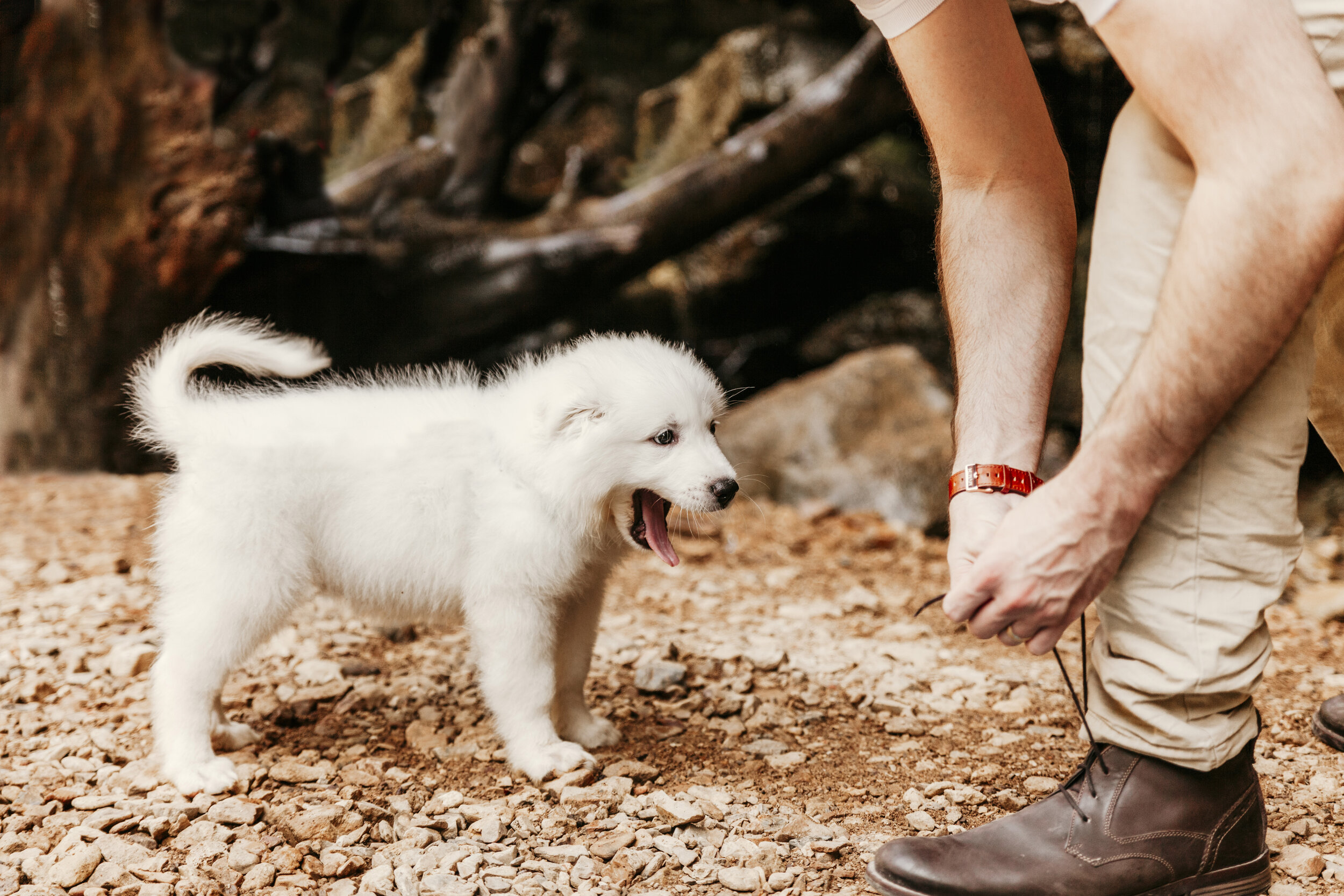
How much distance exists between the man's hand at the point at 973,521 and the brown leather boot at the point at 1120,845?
37cm

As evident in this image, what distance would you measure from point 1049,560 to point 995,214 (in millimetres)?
865

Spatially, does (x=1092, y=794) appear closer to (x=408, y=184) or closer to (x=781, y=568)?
(x=781, y=568)

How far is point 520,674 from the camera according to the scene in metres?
2.30

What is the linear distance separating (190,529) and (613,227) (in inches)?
166

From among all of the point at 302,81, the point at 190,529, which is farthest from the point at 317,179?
the point at 190,529

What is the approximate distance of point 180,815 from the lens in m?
2.05

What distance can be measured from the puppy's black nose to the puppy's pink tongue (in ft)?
0.64

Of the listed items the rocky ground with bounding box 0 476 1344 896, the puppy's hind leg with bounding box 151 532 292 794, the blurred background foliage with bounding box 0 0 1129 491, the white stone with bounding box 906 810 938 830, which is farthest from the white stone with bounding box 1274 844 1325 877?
the blurred background foliage with bounding box 0 0 1129 491

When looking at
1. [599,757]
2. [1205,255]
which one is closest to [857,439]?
[599,757]

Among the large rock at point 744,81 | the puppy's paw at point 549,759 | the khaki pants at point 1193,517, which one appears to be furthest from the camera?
the large rock at point 744,81

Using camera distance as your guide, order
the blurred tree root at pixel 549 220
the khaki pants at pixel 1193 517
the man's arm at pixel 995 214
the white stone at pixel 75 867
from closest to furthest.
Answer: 1. the khaki pants at pixel 1193 517
2. the white stone at pixel 75 867
3. the man's arm at pixel 995 214
4. the blurred tree root at pixel 549 220

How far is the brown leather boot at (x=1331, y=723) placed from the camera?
234 cm

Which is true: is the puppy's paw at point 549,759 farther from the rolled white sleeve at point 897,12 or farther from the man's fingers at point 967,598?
the rolled white sleeve at point 897,12

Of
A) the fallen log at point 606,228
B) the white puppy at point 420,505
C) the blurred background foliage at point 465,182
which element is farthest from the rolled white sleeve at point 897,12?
the fallen log at point 606,228
